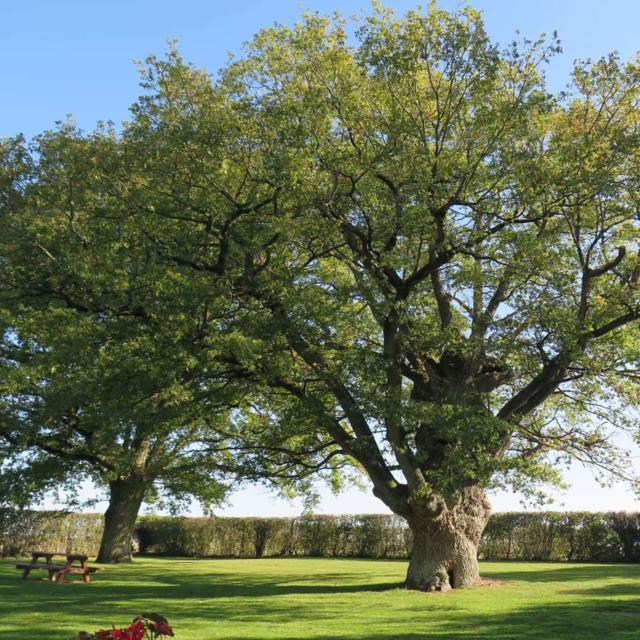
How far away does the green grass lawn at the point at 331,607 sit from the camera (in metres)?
9.61

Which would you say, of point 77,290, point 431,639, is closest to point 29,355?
point 77,290

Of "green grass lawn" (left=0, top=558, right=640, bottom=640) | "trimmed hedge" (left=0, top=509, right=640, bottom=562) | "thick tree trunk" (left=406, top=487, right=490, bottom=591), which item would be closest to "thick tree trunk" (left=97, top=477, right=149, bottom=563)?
"trimmed hedge" (left=0, top=509, right=640, bottom=562)

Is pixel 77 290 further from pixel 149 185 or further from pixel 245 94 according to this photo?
pixel 245 94

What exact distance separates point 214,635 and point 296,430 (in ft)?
28.9

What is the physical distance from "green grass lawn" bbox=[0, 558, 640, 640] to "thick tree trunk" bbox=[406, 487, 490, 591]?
56 centimetres

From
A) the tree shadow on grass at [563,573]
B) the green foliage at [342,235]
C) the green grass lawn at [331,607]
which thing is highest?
the green foliage at [342,235]

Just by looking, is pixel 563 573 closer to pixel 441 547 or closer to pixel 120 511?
pixel 441 547

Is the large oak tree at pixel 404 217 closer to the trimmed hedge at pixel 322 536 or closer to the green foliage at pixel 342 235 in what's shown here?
the green foliage at pixel 342 235

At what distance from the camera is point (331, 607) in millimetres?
12633

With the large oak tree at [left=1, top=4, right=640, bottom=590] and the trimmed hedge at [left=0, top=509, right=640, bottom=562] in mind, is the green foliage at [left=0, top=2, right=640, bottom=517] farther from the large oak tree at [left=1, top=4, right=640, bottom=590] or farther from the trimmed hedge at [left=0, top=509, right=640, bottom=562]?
the trimmed hedge at [left=0, top=509, right=640, bottom=562]

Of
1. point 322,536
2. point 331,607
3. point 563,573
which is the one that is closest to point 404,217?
point 331,607

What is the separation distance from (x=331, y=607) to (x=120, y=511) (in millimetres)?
14268

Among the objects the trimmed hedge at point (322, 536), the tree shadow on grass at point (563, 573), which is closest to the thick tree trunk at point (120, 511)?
the trimmed hedge at point (322, 536)

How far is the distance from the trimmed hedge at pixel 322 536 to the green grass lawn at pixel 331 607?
616 centimetres
